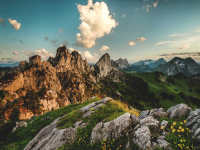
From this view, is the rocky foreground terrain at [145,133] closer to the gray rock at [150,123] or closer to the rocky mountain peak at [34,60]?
the gray rock at [150,123]

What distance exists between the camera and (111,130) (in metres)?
6.98

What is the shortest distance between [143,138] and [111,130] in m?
2.50

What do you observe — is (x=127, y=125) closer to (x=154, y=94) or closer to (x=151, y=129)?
(x=151, y=129)

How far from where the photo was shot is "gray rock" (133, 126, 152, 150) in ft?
16.4

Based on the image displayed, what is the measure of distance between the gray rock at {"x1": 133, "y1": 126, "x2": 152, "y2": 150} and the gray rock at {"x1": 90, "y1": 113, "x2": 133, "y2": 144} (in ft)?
4.10

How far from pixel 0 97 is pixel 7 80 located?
712 inches

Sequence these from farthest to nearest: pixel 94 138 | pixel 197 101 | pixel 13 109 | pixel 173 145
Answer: pixel 197 101
pixel 13 109
pixel 94 138
pixel 173 145

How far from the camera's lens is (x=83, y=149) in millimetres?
6164

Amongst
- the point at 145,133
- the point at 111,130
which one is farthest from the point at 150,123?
the point at 111,130

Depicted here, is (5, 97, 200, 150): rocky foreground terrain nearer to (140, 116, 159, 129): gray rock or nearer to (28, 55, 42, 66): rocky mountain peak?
(140, 116, 159, 129): gray rock

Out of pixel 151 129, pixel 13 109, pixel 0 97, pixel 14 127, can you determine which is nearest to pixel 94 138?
pixel 151 129

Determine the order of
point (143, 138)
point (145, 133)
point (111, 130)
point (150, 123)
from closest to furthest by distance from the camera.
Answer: point (143, 138), point (145, 133), point (150, 123), point (111, 130)

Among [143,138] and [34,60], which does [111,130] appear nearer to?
[143,138]

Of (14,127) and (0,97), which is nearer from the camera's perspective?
(14,127)
